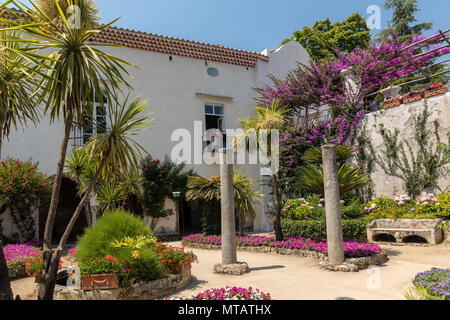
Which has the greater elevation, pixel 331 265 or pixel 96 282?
pixel 96 282

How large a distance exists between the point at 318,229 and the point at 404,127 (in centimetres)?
609

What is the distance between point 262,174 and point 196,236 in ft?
15.6

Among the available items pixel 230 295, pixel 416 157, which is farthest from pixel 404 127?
pixel 230 295

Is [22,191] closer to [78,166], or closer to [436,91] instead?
[78,166]

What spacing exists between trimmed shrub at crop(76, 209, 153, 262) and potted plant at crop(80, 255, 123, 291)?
0.28 metres

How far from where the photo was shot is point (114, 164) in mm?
5727

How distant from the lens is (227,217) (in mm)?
7438

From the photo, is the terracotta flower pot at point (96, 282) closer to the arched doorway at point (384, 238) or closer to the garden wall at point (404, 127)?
the arched doorway at point (384, 238)

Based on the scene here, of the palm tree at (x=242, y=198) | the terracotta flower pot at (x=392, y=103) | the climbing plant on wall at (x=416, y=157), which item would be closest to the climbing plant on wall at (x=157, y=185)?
the palm tree at (x=242, y=198)

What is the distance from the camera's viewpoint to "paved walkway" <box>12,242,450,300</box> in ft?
17.6

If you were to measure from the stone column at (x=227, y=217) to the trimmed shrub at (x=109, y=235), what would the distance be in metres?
1.76

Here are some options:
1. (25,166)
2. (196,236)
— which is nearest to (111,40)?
(25,166)
